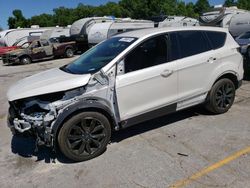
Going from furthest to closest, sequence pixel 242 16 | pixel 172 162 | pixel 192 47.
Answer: pixel 242 16 < pixel 192 47 < pixel 172 162

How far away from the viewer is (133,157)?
4.09m

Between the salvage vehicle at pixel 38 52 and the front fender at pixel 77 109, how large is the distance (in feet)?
51.8

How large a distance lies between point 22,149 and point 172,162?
96.5 inches

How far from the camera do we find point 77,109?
3.83 metres

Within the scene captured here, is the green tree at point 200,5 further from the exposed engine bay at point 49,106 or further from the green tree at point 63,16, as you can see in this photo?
the exposed engine bay at point 49,106

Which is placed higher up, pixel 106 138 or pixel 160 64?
pixel 160 64

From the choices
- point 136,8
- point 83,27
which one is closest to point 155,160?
point 83,27

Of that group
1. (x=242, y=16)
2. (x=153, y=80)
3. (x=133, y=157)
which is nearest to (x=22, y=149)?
(x=133, y=157)

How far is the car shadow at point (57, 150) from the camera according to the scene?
169 inches

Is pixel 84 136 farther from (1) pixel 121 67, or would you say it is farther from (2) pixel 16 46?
(2) pixel 16 46

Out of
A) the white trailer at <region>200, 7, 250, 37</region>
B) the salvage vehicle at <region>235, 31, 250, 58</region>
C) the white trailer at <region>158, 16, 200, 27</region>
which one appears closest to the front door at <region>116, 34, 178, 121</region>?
the salvage vehicle at <region>235, 31, 250, 58</region>

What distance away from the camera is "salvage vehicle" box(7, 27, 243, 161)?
389 cm

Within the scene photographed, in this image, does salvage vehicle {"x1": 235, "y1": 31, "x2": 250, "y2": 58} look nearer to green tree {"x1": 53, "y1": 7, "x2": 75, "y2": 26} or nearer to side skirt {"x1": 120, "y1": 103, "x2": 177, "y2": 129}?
side skirt {"x1": 120, "y1": 103, "x2": 177, "y2": 129}

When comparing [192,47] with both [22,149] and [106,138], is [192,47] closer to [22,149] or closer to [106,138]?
[106,138]
